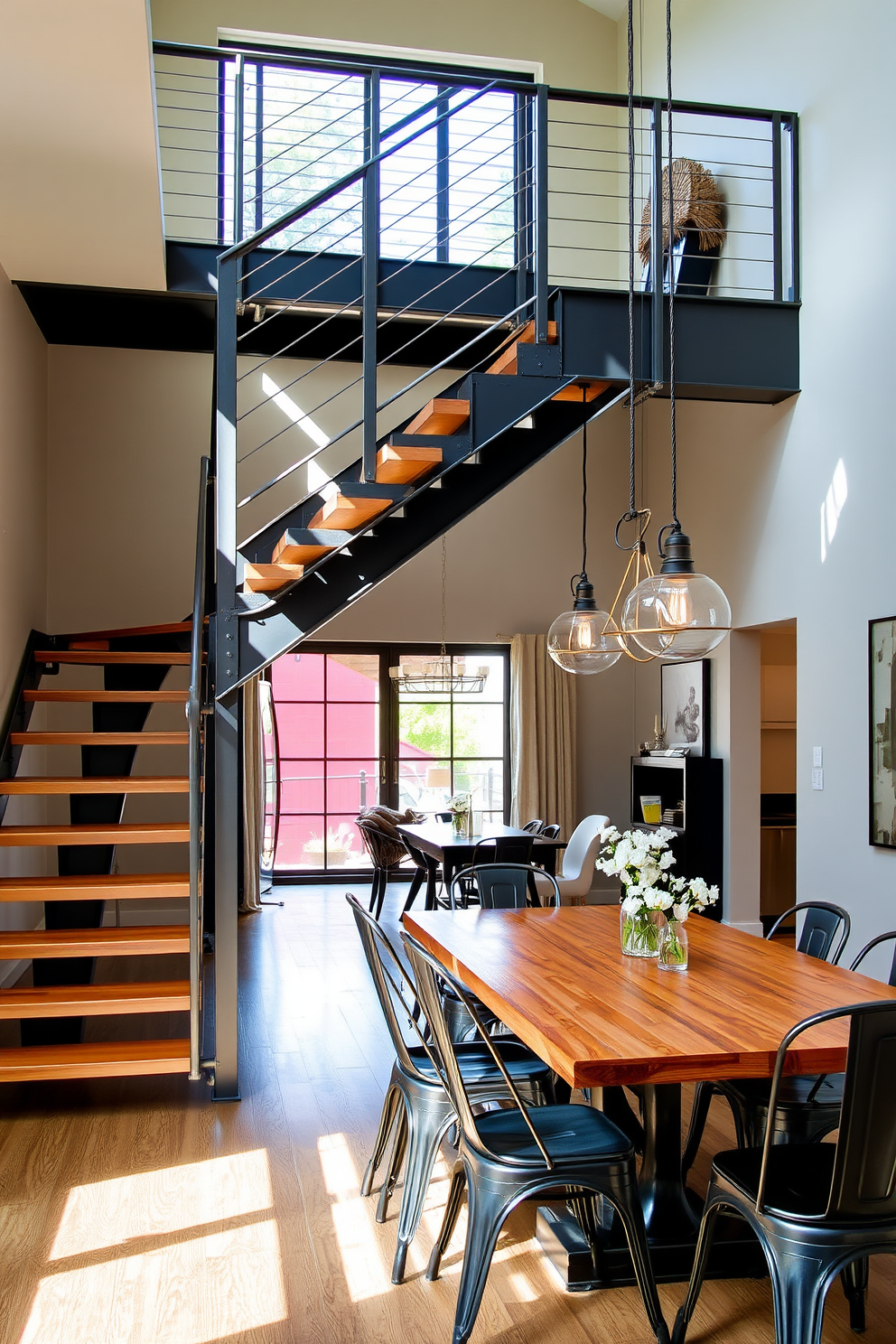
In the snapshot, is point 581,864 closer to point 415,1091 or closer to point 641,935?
point 641,935

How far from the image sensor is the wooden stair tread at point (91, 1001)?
4.12 meters

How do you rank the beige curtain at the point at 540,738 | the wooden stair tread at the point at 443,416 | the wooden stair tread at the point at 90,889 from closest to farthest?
the wooden stair tread at the point at 90,889 < the wooden stair tread at the point at 443,416 < the beige curtain at the point at 540,738

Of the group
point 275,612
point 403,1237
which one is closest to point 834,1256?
point 403,1237

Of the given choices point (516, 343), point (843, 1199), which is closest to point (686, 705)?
point (516, 343)

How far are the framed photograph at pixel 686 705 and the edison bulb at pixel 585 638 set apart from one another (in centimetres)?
387

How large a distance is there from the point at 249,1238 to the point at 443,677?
5590 mm

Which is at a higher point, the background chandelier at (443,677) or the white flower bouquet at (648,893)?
the background chandelier at (443,677)

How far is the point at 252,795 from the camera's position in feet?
29.5

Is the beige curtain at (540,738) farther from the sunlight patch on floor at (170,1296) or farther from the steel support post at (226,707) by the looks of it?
the sunlight patch on floor at (170,1296)

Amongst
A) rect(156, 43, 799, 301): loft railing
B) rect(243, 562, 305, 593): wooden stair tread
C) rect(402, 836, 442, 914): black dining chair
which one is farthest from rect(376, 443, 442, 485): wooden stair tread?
rect(402, 836, 442, 914): black dining chair

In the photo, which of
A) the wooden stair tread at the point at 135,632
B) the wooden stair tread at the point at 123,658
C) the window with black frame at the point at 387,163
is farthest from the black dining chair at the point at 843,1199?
the window with black frame at the point at 387,163

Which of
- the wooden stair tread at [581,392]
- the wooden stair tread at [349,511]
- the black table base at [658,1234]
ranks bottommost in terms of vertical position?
the black table base at [658,1234]

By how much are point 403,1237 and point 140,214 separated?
406cm

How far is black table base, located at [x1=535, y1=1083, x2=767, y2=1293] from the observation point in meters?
2.87
